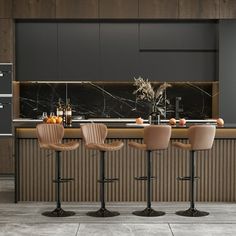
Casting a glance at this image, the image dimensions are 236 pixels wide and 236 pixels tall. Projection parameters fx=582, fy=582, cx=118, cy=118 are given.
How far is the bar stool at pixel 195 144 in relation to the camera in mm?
6301

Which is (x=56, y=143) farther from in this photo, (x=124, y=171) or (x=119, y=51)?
(x=119, y=51)

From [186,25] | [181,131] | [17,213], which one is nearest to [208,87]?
[186,25]

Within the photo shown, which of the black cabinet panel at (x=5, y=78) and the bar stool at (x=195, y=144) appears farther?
the black cabinet panel at (x=5, y=78)

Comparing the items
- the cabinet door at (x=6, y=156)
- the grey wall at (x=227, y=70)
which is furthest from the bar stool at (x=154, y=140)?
the cabinet door at (x=6, y=156)

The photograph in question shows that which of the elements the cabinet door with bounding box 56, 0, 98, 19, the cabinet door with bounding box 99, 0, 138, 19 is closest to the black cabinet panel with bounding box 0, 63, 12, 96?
the cabinet door with bounding box 56, 0, 98, 19

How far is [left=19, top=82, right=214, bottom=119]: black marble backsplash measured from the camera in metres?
9.76

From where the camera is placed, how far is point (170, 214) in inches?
251

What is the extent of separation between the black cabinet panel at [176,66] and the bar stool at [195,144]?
10.1 ft

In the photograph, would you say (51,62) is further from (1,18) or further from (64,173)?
(64,173)

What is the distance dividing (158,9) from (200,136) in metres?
3.38

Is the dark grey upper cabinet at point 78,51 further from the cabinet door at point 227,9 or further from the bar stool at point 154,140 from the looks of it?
the bar stool at point 154,140

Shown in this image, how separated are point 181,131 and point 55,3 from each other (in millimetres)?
3401

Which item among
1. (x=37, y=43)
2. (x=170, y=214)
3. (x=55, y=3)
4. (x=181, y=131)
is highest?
(x=55, y=3)

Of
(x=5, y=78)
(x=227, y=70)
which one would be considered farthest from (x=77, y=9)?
(x=227, y=70)
